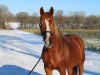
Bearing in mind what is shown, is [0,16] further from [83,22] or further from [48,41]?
[48,41]

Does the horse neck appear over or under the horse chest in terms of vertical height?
over

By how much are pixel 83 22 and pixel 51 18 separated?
230ft

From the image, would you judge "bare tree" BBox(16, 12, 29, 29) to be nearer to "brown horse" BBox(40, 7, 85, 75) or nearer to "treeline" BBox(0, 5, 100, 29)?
"treeline" BBox(0, 5, 100, 29)

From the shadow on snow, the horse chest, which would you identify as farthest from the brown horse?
the shadow on snow

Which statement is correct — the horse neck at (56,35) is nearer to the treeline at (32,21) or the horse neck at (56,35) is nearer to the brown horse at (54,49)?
the brown horse at (54,49)

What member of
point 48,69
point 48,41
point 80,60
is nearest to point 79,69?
point 80,60

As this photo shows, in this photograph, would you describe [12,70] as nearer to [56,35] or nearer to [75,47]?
[75,47]

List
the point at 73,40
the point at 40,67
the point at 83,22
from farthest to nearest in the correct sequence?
the point at 83,22
the point at 40,67
the point at 73,40

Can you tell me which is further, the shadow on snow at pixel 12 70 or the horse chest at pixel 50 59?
the shadow on snow at pixel 12 70

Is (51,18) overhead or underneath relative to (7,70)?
overhead

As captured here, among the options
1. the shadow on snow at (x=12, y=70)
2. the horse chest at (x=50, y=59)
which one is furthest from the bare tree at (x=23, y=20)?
the horse chest at (x=50, y=59)

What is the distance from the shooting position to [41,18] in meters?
5.64

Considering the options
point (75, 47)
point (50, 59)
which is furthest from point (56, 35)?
point (75, 47)

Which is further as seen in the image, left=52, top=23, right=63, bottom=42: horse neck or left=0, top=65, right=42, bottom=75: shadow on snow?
left=0, top=65, right=42, bottom=75: shadow on snow
